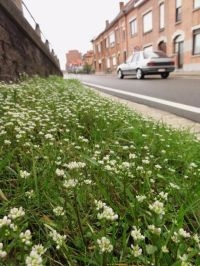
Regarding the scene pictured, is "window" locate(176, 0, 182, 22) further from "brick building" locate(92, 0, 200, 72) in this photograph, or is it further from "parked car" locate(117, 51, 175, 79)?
"parked car" locate(117, 51, 175, 79)

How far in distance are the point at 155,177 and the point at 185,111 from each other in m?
3.45

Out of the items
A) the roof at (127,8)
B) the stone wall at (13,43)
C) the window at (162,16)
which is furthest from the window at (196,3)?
the stone wall at (13,43)

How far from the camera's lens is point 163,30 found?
2688 cm

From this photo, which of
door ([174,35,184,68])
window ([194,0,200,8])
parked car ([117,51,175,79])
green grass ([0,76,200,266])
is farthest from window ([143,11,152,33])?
green grass ([0,76,200,266])

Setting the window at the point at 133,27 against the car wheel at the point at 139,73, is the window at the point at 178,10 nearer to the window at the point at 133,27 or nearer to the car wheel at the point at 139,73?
the car wheel at the point at 139,73

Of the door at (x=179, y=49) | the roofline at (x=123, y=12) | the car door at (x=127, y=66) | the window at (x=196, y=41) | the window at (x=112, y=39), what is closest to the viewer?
the car door at (x=127, y=66)

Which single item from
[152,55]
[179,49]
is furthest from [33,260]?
[179,49]

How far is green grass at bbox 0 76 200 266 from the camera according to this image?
1.17m

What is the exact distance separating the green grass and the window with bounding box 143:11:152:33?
29.8 m

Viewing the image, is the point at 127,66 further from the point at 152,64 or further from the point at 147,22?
the point at 147,22

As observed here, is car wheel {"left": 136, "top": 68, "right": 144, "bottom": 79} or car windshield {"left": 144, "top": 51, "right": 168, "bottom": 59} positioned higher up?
car windshield {"left": 144, "top": 51, "right": 168, "bottom": 59}

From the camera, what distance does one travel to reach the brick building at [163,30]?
2247 cm

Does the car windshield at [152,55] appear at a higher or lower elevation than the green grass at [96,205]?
higher

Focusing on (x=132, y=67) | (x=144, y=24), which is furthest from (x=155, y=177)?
(x=144, y=24)
